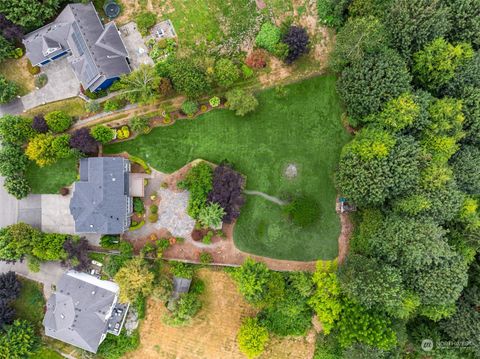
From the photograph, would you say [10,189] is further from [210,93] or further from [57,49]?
[210,93]

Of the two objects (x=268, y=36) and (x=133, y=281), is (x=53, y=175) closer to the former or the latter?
(x=133, y=281)

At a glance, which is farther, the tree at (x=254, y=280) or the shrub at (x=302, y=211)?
the shrub at (x=302, y=211)

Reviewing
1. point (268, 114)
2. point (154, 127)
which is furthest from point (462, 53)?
point (154, 127)

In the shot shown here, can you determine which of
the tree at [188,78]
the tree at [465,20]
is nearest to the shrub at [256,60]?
the tree at [188,78]

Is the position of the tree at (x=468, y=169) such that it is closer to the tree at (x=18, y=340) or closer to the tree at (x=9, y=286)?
the tree at (x=18, y=340)

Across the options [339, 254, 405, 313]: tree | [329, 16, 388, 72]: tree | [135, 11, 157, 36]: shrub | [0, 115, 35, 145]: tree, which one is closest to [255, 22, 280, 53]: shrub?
[329, 16, 388, 72]: tree
